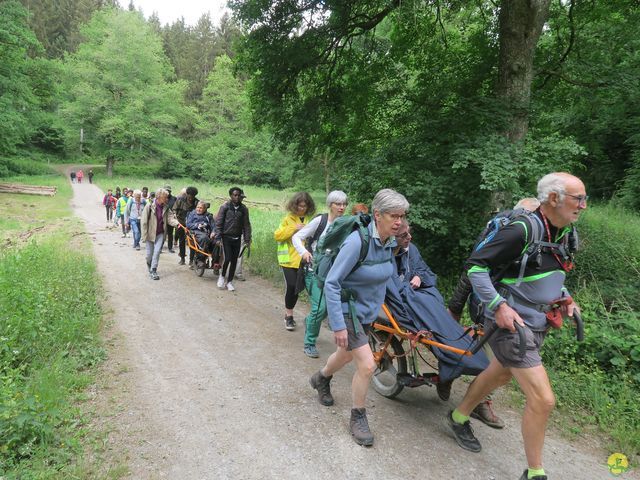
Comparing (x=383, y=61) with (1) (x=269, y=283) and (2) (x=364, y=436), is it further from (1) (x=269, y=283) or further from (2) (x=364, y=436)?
(2) (x=364, y=436)

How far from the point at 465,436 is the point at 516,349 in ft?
3.77

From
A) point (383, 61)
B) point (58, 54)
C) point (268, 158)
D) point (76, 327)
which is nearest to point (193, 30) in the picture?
point (58, 54)

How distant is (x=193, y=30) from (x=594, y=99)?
74.9m

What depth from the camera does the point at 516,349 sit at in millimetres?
2729

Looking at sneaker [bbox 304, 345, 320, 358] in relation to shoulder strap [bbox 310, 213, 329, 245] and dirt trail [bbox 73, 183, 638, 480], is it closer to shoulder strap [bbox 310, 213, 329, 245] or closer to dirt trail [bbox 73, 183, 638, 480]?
dirt trail [bbox 73, 183, 638, 480]

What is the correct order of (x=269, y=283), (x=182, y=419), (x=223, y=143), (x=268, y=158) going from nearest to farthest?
(x=182, y=419), (x=269, y=283), (x=268, y=158), (x=223, y=143)

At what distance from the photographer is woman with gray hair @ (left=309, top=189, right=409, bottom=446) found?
3115 millimetres

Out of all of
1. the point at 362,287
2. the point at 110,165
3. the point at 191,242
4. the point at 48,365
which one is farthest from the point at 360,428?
the point at 110,165

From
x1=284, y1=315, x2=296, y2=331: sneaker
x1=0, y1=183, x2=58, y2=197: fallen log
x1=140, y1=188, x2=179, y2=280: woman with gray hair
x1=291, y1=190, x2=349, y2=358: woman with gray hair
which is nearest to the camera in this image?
x1=291, y1=190, x2=349, y2=358: woman with gray hair

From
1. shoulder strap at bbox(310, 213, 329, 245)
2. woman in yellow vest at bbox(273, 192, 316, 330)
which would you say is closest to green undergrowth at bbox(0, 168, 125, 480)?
woman in yellow vest at bbox(273, 192, 316, 330)

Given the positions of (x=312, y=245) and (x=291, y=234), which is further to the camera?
(x=291, y=234)

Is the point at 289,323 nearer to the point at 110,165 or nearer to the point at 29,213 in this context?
the point at 29,213

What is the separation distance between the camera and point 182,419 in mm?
3631

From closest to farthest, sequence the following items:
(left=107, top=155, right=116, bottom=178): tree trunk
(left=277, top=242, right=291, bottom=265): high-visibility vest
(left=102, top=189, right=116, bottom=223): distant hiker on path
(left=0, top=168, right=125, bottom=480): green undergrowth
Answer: (left=0, top=168, right=125, bottom=480): green undergrowth
(left=277, top=242, right=291, bottom=265): high-visibility vest
(left=102, top=189, right=116, bottom=223): distant hiker on path
(left=107, top=155, right=116, bottom=178): tree trunk
